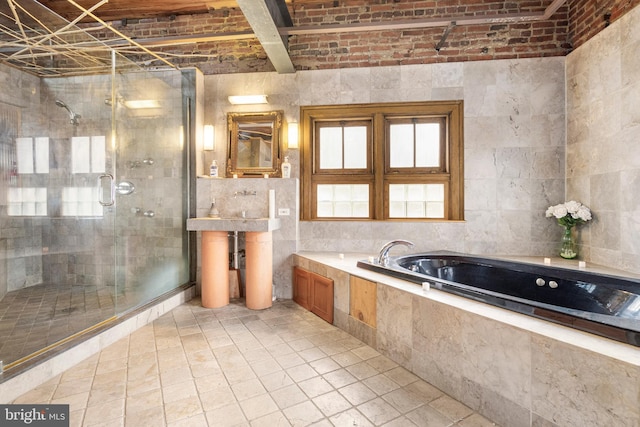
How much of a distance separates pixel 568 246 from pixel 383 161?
1910 mm

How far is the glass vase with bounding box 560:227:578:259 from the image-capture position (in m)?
2.80

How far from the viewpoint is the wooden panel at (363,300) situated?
85.7 inches

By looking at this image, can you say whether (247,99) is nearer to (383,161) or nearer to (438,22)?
(383,161)

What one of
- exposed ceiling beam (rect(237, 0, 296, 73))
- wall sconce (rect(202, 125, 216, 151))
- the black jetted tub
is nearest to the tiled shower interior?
wall sconce (rect(202, 125, 216, 151))

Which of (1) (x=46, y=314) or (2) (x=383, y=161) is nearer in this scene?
(1) (x=46, y=314)

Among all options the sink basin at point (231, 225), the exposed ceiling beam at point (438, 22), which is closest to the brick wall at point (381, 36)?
the exposed ceiling beam at point (438, 22)

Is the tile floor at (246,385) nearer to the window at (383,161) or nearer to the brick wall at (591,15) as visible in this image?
the window at (383,161)

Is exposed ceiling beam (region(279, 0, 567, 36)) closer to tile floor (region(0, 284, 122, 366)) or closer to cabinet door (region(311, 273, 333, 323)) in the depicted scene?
cabinet door (region(311, 273, 333, 323))

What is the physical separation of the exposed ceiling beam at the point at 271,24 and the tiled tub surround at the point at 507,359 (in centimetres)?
222

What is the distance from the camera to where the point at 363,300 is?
2262 millimetres

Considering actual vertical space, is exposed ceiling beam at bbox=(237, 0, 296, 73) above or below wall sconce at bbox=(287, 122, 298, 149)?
above

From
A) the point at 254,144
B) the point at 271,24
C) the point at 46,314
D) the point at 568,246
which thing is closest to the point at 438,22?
the point at 271,24

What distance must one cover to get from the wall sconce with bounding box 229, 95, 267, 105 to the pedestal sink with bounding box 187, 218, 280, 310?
1.35 meters

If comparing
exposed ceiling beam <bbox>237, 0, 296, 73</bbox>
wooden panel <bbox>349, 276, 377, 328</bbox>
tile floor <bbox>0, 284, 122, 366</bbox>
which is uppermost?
exposed ceiling beam <bbox>237, 0, 296, 73</bbox>
